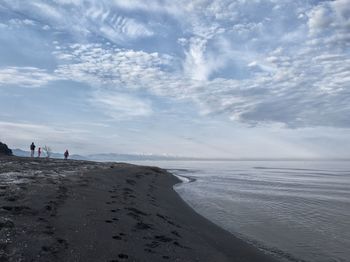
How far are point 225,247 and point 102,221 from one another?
4.89 metres

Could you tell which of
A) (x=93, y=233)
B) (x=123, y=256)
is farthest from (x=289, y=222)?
(x=123, y=256)

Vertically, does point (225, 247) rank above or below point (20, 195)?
below

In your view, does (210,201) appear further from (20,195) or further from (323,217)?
(20,195)

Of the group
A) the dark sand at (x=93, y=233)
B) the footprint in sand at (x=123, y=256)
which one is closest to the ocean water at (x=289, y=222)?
the dark sand at (x=93, y=233)

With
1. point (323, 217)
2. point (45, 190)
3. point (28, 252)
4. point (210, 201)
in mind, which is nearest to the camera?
point (28, 252)

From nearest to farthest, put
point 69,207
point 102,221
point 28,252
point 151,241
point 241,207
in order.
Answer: point 28,252
point 151,241
point 102,221
point 69,207
point 241,207

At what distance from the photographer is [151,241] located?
1091cm

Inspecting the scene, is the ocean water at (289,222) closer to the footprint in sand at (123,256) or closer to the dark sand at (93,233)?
the dark sand at (93,233)

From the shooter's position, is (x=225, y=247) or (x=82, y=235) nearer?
(x=82, y=235)

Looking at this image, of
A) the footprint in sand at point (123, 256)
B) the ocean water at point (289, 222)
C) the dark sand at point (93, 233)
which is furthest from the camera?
the ocean water at point (289, 222)

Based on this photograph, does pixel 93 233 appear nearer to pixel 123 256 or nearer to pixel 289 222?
pixel 123 256

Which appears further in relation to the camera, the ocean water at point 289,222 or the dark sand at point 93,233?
the ocean water at point 289,222

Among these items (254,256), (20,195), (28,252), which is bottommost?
(254,256)

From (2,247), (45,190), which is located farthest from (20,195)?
(2,247)
